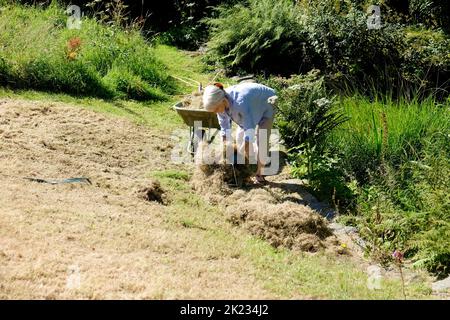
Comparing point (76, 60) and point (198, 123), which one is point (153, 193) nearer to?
point (198, 123)

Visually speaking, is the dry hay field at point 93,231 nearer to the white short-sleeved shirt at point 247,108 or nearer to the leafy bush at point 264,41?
the white short-sleeved shirt at point 247,108

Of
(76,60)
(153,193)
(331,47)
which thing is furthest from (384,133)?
(76,60)

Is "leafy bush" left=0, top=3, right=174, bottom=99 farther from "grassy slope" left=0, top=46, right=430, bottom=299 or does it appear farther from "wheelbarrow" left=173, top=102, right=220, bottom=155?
"grassy slope" left=0, top=46, right=430, bottom=299

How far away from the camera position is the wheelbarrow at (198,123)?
286 inches

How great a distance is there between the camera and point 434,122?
25.1 ft

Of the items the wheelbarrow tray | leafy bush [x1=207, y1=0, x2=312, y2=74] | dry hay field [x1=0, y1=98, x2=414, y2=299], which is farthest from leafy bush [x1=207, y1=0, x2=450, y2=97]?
dry hay field [x1=0, y1=98, x2=414, y2=299]

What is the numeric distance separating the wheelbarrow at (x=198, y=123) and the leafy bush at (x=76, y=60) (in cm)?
317

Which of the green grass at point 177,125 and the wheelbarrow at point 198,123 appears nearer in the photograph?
the green grass at point 177,125

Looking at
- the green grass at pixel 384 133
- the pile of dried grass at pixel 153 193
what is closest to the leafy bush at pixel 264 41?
the green grass at pixel 384 133

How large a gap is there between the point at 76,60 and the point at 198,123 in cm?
420

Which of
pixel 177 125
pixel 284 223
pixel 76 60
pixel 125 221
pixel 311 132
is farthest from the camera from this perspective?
pixel 76 60

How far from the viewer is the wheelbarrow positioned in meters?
7.26

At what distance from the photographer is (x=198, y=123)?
24.4ft
